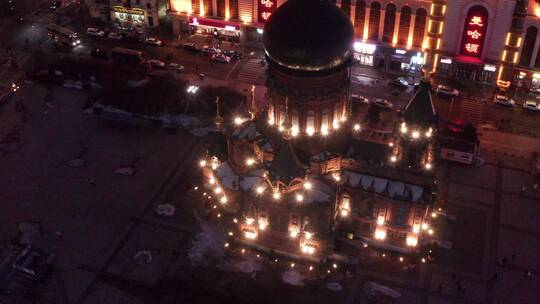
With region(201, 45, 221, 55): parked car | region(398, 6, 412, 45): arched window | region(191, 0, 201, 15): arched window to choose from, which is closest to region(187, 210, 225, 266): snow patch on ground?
region(201, 45, 221, 55): parked car

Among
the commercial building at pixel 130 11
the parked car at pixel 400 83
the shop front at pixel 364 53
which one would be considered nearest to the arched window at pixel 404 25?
the shop front at pixel 364 53

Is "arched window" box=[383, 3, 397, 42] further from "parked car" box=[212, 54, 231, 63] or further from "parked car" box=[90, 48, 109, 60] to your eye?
"parked car" box=[90, 48, 109, 60]

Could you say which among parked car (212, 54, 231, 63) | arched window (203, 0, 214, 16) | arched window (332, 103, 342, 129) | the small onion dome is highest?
the small onion dome

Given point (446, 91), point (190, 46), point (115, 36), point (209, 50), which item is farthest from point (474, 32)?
point (115, 36)

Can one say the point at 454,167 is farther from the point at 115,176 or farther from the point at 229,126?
the point at 115,176

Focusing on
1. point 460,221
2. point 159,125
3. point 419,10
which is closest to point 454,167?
point 460,221

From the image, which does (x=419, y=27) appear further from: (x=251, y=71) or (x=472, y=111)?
(x=251, y=71)
